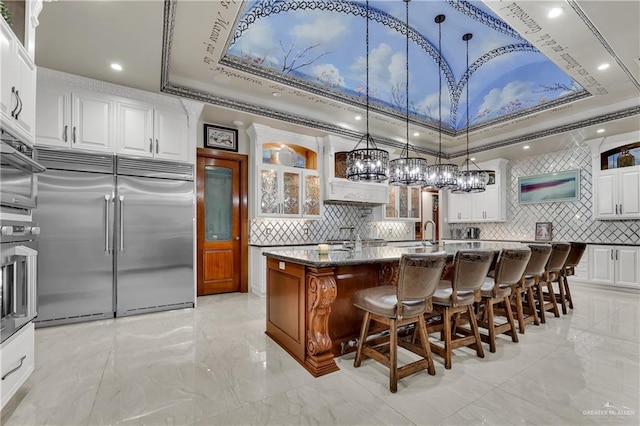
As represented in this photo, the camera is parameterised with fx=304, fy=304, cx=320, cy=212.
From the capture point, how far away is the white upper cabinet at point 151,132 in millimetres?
3693

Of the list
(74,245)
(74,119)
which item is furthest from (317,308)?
(74,119)

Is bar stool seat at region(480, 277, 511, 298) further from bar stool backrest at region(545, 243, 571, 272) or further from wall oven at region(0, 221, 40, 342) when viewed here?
wall oven at region(0, 221, 40, 342)

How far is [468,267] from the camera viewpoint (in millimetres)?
2402

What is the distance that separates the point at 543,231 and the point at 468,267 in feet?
17.2

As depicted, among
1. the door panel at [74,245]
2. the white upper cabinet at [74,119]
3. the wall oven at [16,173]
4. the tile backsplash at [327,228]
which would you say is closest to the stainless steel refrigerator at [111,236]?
the door panel at [74,245]

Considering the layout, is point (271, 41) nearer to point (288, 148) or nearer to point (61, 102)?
point (288, 148)

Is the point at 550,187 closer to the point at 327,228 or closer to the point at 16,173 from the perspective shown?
the point at 327,228

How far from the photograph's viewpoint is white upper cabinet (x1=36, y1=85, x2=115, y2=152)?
3.29 metres

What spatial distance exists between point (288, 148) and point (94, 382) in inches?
165

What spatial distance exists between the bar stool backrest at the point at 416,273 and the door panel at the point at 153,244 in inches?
119

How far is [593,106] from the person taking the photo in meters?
4.73

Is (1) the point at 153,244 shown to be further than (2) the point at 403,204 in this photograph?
No

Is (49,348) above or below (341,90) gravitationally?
below

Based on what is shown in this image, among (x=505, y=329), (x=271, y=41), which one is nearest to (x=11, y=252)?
(x=271, y=41)
